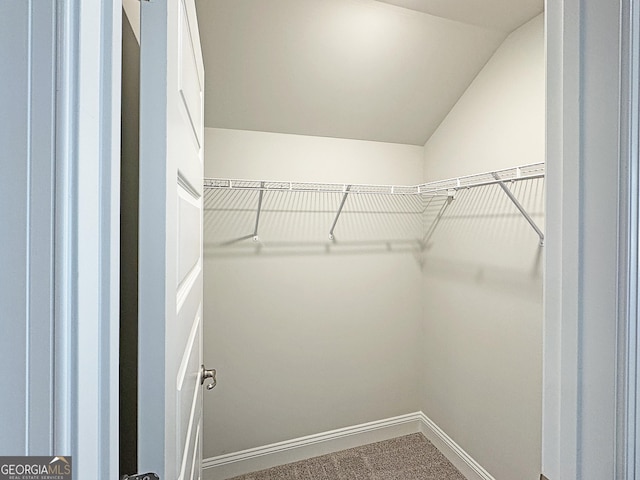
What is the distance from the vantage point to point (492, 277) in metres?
1.87

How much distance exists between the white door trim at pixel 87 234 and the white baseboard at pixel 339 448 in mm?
1901

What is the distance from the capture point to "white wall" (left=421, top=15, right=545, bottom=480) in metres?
1.65

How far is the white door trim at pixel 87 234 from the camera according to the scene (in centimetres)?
30

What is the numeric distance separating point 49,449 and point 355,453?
2.25 metres

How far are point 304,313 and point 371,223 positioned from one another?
27.9 inches

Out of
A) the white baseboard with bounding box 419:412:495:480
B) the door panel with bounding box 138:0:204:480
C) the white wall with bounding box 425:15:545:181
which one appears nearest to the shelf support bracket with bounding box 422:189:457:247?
the white wall with bounding box 425:15:545:181

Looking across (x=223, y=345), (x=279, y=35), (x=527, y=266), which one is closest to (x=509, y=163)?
(x=527, y=266)

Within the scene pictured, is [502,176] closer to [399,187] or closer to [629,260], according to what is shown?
[399,187]

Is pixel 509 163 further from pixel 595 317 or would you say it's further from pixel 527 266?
pixel 595 317

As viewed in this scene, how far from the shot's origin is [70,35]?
1.00 feet

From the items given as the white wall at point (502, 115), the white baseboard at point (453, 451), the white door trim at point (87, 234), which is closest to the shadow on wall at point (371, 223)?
the white wall at point (502, 115)

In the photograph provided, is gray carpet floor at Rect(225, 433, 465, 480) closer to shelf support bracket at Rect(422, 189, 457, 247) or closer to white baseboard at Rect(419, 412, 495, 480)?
white baseboard at Rect(419, 412, 495, 480)

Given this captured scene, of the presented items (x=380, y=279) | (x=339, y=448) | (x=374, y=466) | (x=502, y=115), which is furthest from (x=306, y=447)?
(x=502, y=115)
